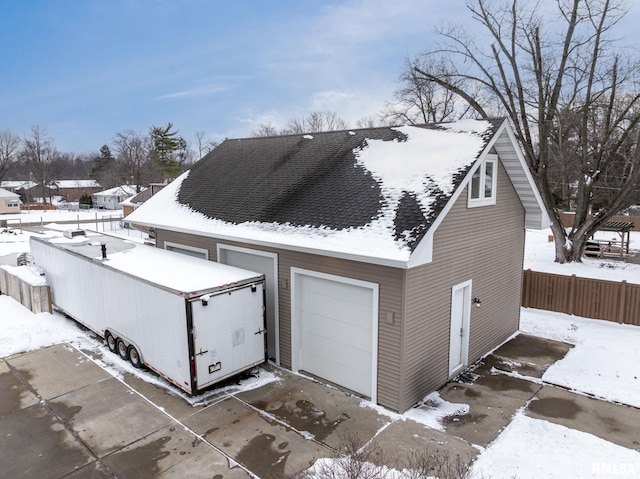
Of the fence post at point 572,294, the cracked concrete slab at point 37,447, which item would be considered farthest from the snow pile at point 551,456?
the fence post at point 572,294

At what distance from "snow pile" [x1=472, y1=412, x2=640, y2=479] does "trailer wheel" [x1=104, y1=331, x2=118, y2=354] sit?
8.15m

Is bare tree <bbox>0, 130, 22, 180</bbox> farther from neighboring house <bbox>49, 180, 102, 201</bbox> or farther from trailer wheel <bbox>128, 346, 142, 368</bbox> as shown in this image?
trailer wheel <bbox>128, 346, 142, 368</bbox>

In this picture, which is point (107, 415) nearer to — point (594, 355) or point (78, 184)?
point (594, 355)

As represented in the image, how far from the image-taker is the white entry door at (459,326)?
9.04 metres

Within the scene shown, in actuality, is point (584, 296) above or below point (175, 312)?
below

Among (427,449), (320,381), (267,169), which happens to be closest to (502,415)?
(427,449)

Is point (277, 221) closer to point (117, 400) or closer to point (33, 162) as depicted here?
point (117, 400)

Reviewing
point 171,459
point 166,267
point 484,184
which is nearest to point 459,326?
point 484,184

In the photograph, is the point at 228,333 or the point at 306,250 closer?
the point at 306,250

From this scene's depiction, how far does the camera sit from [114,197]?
6112 centimetres

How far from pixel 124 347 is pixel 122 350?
6.3 inches

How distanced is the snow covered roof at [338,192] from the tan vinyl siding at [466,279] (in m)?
0.75

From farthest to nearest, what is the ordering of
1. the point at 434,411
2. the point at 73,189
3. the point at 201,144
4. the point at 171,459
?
1. the point at 201,144
2. the point at 73,189
3. the point at 434,411
4. the point at 171,459

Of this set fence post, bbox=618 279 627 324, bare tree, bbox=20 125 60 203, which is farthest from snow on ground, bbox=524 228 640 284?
bare tree, bbox=20 125 60 203
